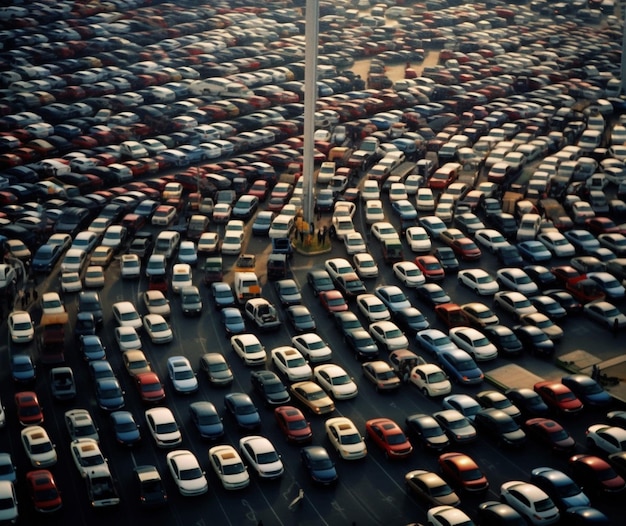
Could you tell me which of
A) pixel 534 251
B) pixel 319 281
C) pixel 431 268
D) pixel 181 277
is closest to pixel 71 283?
pixel 181 277

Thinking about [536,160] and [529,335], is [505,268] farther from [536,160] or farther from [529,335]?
[536,160]

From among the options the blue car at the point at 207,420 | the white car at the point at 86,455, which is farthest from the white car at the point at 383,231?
the white car at the point at 86,455

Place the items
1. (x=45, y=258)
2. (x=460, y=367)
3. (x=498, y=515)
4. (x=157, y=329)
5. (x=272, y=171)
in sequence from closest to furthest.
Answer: (x=498, y=515) < (x=460, y=367) < (x=157, y=329) < (x=45, y=258) < (x=272, y=171)

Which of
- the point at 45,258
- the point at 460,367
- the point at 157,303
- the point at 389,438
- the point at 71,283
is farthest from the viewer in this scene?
the point at 45,258

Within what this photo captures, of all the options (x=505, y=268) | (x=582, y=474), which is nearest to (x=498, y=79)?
(x=505, y=268)

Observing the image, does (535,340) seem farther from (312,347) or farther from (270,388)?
(270,388)

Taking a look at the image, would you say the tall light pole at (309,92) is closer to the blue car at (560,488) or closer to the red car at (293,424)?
the red car at (293,424)

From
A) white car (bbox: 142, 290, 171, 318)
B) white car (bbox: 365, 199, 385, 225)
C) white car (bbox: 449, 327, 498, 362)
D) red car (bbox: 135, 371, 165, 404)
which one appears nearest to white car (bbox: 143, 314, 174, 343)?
white car (bbox: 142, 290, 171, 318)

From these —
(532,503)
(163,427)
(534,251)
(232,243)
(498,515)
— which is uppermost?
(498,515)
